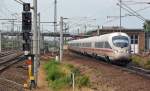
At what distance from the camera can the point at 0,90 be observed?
24984mm

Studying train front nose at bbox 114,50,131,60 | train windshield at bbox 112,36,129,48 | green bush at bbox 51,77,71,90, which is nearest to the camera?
green bush at bbox 51,77,71,90

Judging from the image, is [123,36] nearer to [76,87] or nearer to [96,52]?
[96,52]

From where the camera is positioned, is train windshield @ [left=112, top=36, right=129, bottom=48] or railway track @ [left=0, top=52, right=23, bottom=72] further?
railway track @ [left=0, top=52, right=23, bottom=72]

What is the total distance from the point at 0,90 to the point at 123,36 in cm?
2007

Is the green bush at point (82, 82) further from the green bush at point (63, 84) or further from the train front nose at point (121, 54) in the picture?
the train front nose at point (121, 54)

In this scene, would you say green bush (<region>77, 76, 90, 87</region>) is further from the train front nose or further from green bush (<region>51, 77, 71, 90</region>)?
the train front nose

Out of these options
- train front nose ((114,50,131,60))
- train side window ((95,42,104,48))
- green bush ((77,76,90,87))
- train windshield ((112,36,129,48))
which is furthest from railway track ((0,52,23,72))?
green bush ((77,76,90,87))

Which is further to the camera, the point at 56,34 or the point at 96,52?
the point at 56,34

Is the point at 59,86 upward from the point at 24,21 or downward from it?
downward

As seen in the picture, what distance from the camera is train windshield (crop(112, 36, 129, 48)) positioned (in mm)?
42438

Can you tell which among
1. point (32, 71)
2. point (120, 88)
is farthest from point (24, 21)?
point (120, 88)

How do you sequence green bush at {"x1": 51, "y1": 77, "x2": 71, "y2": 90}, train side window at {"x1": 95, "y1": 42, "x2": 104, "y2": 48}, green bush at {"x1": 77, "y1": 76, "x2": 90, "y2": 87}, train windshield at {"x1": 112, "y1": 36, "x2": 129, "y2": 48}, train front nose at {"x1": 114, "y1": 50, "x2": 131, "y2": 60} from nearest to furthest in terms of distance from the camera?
green bush at {"x1": 77, "y1": 76, "x2": 90, "y2": 87} → green bush at {"x1": 51, "y1": 77, "x2": 71, "y2": 90} → train front nose at {"x1": 114, "y1": 50, "x2": 131, "y2": 60} → train windshield at {"x1": 112, "y1": 36, "x2": 129, "y2": 48} → train side window at {"x1": 95, "y1": 42, "x2": 104, "y2": 48}

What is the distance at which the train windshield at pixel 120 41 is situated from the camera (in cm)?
4244

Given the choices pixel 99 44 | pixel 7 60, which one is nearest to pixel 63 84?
pixel 99 44
